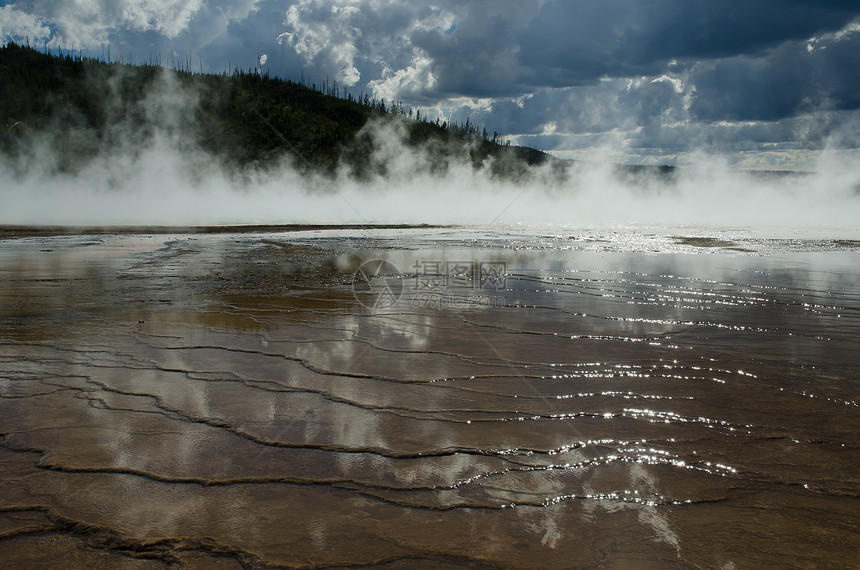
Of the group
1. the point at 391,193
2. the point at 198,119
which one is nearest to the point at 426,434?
the point at 391,193

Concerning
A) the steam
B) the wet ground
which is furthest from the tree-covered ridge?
the wet ground

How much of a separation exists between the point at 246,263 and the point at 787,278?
8.46 metres

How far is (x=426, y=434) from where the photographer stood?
2.83m

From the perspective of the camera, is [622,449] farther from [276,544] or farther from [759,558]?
[276,544]

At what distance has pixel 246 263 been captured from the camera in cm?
1019

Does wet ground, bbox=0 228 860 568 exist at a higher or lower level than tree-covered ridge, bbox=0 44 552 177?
lower

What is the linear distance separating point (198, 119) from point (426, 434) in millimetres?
96084

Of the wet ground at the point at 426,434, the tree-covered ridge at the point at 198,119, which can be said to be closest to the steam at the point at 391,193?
the tree-covered ridge at the point at 198,119

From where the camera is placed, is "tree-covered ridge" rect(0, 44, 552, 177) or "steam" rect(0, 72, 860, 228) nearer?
"steam" rect(0, 72, 860, 228)

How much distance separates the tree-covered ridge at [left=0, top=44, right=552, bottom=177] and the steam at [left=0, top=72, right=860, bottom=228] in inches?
71.6

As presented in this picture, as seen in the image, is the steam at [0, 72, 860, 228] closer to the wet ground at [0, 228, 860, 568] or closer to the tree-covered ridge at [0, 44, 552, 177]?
the tree-covered ridge at [0, 44, 552, 177]

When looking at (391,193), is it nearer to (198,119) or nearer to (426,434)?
(198,119)

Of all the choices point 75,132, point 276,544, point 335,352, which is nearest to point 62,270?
point 335,352

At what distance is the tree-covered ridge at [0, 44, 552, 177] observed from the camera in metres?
75.0
